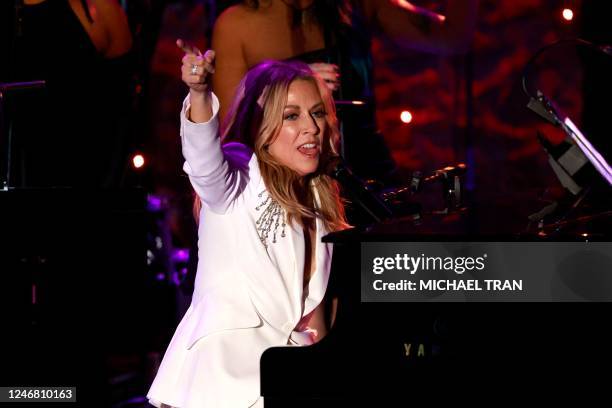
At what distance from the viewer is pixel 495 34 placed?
582 centimetres

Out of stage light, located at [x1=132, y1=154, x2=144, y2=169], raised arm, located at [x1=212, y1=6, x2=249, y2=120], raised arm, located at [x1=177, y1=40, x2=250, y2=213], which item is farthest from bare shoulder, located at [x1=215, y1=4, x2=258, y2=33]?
raised arm, located at [x1=177, y1=40, x2=250, y2=213]

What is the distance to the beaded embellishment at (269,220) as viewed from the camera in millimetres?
2381

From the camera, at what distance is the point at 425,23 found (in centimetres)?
379

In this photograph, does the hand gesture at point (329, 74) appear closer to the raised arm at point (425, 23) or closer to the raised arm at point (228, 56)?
the raised arm at point (228, 56)

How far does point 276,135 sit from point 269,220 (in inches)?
10.6

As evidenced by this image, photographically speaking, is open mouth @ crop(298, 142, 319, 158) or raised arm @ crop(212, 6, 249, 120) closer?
open mouth @ crop(298, 142, 319, 158)

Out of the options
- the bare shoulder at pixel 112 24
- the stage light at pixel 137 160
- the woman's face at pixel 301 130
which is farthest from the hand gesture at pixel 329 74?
the stage light at pixel 137 160

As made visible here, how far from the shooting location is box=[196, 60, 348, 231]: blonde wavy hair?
8.01 feet

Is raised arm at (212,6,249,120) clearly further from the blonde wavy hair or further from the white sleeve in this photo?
the white sleeve

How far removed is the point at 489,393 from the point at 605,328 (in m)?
0.25

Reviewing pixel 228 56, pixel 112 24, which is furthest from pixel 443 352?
pixel 112 24

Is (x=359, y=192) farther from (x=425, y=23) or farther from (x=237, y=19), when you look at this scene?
(x=425, y=23)

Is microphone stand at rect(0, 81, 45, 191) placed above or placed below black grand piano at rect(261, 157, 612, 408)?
above

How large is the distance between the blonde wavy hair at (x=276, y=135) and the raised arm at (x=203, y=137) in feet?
0.43
